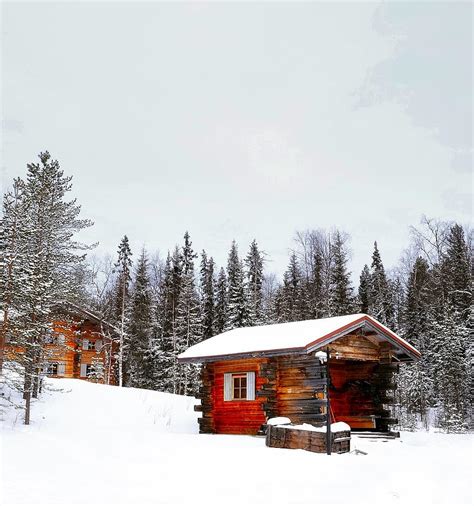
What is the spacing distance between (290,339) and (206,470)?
800cm

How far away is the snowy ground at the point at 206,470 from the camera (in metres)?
10.1

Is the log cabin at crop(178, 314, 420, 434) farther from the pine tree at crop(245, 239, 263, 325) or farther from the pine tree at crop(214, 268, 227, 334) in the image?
the pine tree at crop(214, 268, 227, 334)

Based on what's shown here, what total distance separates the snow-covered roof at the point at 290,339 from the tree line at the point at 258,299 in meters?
7.23

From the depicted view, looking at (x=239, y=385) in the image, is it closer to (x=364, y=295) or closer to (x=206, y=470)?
(x=206, y=470)

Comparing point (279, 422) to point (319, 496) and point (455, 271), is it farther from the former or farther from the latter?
point (455, 271)

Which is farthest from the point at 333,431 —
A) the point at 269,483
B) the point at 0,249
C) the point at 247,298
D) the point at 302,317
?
the point at 302,317

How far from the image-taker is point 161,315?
2143 inches

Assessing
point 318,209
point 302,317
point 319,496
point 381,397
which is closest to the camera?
point 319,496

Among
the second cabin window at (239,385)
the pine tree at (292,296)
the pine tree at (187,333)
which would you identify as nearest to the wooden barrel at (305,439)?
the second cabin window at (239,385)

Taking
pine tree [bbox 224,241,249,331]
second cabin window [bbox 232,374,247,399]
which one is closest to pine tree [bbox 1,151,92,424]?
second cabin window [bbox 232,374,247,399]

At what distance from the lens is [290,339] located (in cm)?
1994

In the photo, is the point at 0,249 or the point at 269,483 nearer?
the point at 269,483

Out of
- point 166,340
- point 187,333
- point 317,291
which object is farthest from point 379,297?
point 166,340

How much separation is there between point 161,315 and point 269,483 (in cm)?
4368
